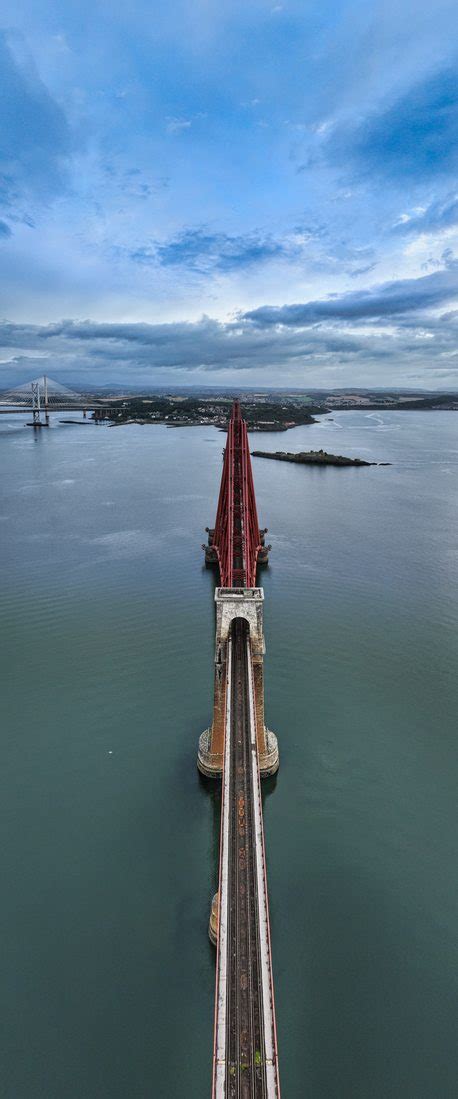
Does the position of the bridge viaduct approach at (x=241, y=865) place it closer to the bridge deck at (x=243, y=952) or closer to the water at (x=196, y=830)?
the bridge deck at (x=243, y=952)

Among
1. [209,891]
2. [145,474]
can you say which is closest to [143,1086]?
[209,891]

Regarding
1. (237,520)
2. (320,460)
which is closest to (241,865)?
(237,520)

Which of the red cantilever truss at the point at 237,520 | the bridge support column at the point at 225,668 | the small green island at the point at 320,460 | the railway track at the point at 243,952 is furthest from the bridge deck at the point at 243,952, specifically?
the small green island at the point at 320,460

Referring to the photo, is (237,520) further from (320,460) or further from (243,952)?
(320,460)

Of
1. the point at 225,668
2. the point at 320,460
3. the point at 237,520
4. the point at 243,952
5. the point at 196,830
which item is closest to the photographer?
the point at 243,952

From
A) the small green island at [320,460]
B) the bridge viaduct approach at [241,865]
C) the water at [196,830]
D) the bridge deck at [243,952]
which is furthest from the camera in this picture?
the small green island at [320,460]

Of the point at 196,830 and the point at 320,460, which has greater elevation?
the point at 320,460

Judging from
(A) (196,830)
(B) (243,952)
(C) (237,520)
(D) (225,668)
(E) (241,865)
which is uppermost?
(C) (237,520)
